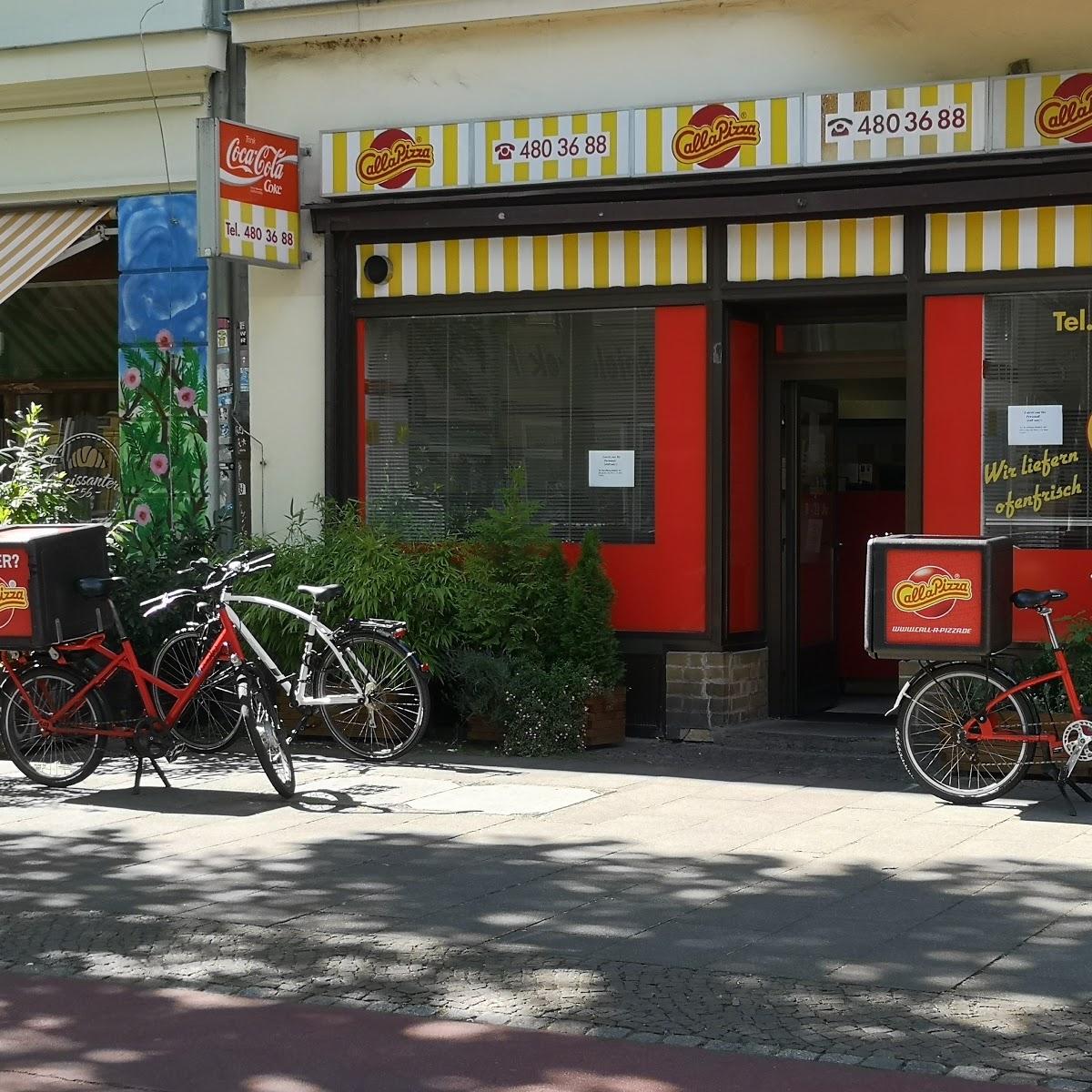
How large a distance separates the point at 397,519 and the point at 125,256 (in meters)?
3.04

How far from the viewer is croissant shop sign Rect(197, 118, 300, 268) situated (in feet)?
38.8

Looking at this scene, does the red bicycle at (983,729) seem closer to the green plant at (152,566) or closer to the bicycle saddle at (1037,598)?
the bicycle saddle at (1037,598)

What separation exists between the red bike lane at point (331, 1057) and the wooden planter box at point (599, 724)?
215 inches

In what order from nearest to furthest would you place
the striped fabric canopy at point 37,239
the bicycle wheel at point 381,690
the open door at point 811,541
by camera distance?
the bicycle wheel at point 381,690, the open door at point 811,541, the striped fabric canopy at point 37,239

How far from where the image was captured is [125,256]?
13.5 m

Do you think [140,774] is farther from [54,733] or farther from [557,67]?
[557,67]

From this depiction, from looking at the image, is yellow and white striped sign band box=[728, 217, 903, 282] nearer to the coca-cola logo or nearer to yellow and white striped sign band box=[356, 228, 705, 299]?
yellow and white striped sign band box=[356, 228, 705, 299]

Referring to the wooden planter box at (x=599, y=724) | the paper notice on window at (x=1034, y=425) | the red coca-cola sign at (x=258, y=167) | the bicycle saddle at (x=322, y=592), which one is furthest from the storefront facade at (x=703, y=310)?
the bicycle saddle at (x=322, y=592)

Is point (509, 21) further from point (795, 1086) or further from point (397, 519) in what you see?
point (795, 1086)

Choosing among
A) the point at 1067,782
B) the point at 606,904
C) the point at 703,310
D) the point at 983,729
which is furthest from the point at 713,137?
the point at 606,904

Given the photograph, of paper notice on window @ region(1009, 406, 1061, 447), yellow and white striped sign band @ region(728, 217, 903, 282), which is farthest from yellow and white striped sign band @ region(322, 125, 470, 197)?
paper notice on window @ region(1009, 406, 1061, 447)

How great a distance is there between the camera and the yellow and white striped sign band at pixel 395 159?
12.1 meters

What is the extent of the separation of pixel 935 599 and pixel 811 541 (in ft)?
10.7

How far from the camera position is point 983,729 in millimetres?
9219
